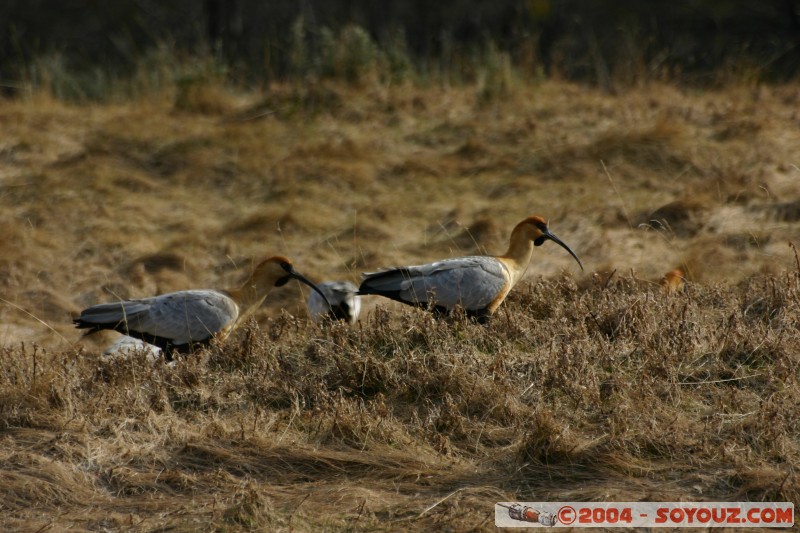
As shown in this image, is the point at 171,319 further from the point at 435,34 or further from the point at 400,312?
the point at 435,34

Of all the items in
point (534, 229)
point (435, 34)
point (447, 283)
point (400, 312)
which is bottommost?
point (435, 34)

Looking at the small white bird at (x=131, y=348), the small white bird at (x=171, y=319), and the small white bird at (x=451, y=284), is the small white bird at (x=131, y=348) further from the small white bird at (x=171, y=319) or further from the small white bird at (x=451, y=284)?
the small white bird at (x=451, y=284)

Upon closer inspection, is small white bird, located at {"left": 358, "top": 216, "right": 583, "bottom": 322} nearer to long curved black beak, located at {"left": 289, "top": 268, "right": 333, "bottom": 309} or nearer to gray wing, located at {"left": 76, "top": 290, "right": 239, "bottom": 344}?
long curved black beak, located at {"left": 289, "top": 268, "right": 333, "bottom": 309}

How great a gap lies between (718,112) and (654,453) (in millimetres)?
7760

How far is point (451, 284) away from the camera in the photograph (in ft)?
26.4

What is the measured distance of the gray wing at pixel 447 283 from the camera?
7.98m

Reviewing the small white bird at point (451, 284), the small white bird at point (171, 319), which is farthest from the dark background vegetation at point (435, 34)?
the small white bird at point (451, 284)

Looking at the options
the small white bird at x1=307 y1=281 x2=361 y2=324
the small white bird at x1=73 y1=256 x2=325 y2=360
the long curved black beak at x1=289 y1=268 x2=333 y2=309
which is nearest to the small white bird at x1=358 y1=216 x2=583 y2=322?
the long curved black beak at x1=289 y1=268 x2=333 y2=309

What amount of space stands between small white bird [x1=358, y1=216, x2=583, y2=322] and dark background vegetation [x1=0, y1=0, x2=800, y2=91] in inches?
262

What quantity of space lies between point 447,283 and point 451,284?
33 millimetres

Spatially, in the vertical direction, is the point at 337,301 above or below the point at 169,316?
below

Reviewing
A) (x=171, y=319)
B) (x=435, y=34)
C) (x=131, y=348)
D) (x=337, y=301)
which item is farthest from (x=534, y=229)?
(x=435, y=34)

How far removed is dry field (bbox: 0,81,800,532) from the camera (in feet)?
19.1

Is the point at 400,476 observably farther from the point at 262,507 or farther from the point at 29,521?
the point at 29,521
